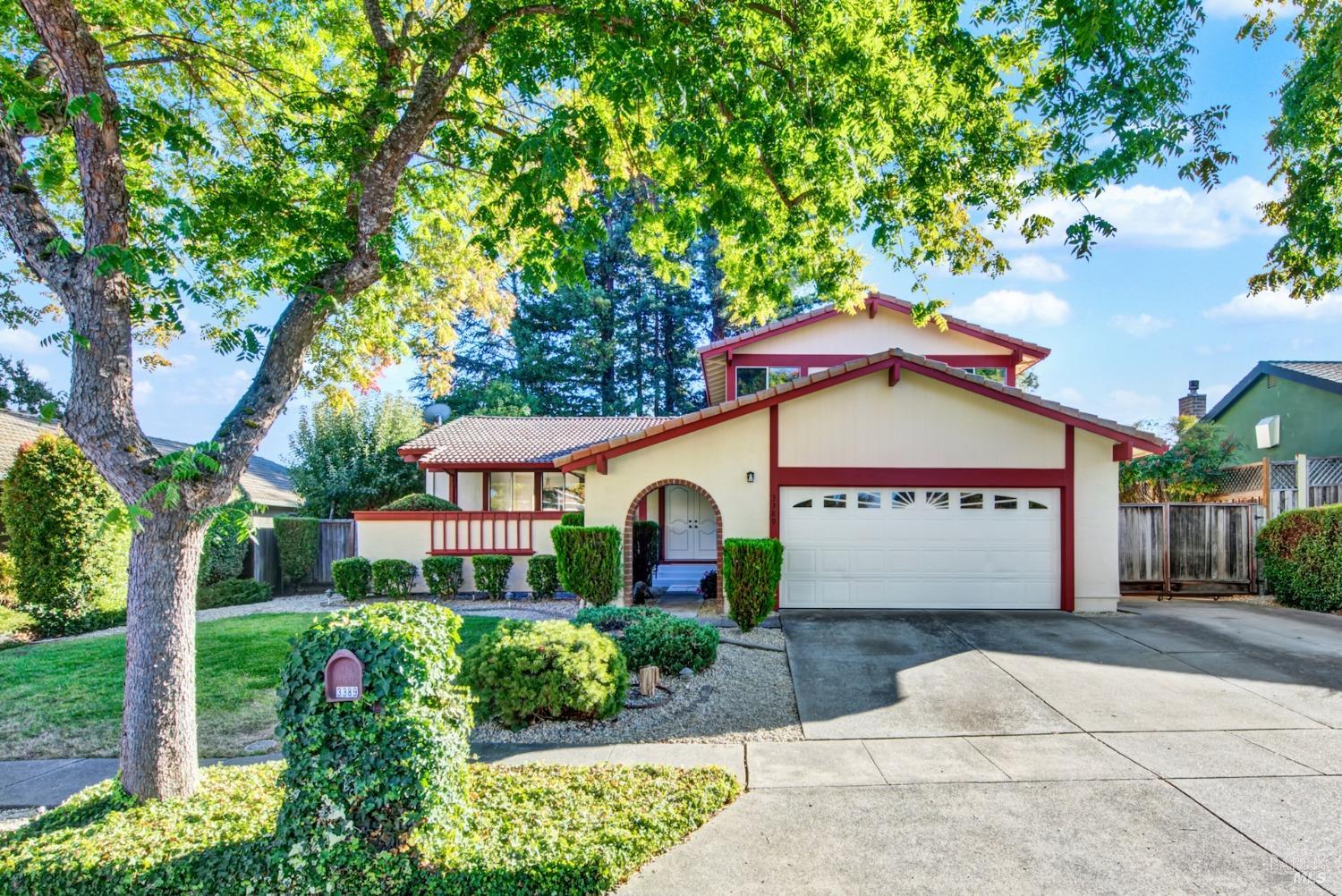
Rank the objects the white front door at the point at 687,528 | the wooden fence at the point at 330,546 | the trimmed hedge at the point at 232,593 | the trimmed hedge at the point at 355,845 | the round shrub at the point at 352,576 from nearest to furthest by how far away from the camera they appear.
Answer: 1. the trimmed hedge at the point at 355,845
2. the round shrub at the point at 352,576
3. the trimmed hedge at the point at 232,593
4. the wooden fence at the point at 330,546
5. the white front door at the point at 687,528

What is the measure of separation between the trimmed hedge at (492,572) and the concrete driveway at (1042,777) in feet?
24.0

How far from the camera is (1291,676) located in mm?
7355

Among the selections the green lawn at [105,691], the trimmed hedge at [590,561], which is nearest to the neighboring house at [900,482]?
the trimmed hedge at [590,561]

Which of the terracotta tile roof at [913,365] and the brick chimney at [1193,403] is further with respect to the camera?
the brick chimney at [1193,403]

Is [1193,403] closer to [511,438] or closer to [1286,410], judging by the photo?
[1286,410]

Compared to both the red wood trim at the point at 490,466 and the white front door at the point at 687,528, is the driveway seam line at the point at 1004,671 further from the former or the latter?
the red wood trim at the point at 490,466

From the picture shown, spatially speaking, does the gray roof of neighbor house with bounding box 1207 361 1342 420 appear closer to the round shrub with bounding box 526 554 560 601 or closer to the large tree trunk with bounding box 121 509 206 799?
the round shrub with bounding box 526 554 560 601

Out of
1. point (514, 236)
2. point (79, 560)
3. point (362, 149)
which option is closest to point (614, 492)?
point (514, 236)

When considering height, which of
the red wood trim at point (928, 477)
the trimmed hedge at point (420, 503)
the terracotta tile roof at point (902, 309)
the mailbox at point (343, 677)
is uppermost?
the terracotta tile roof at point (902, 309)

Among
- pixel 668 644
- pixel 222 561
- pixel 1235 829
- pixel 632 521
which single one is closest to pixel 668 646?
pixel 668 644

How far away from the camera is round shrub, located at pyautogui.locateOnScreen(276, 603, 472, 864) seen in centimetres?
354

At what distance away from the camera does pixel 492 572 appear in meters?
14.1

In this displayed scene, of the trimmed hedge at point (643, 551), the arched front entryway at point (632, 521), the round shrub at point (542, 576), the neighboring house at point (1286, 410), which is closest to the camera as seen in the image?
the arched front entryway at point (632, 521)

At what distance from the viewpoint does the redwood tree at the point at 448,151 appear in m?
4.58
